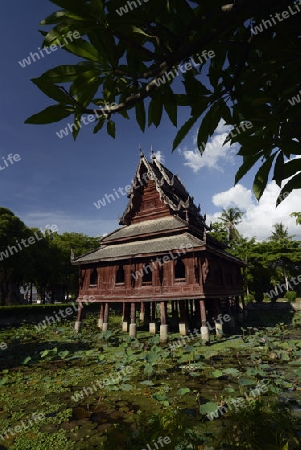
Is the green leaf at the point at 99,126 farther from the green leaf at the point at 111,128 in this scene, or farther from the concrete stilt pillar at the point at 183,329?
the concrete stilt pillar at the point at 183,329

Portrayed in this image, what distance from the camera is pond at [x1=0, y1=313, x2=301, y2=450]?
2.99 m

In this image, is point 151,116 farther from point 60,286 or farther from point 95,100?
point 60,286

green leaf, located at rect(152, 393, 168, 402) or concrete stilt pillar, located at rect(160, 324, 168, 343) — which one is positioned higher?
concrete stilt pillar, located at rect(160, 324, 168, 343)

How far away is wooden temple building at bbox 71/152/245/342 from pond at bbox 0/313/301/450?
258cm

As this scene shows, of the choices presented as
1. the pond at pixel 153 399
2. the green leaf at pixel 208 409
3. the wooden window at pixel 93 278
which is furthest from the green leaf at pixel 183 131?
the wooden window at pixel 93 278

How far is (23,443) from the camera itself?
14.8 feet

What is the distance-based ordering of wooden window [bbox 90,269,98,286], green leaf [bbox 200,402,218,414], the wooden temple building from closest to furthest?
green leaf [bbox 200,402,218,414] < the wooden temple building < wooden window [bbox 90,269,98,286]

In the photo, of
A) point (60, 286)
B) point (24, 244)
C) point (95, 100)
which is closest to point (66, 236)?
point (60, 286)

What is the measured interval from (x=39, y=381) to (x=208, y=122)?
30.3 ft

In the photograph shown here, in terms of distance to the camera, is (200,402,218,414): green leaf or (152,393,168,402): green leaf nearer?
(200,402,218,414): green leaf

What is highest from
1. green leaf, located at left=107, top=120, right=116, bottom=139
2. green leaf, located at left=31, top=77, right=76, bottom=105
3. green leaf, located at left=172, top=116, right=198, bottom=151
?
green leaf, located at left=107, top=120, right=116, bottom=139

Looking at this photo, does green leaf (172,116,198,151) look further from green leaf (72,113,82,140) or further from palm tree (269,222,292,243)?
palm tree (269,222,292,243)

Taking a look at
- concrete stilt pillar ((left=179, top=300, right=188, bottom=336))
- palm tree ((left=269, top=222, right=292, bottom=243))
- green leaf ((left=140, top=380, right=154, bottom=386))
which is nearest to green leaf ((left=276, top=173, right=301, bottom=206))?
green leaf ((left=140, top=380, right=154, bottom=386))

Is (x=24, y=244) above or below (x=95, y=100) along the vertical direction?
above
